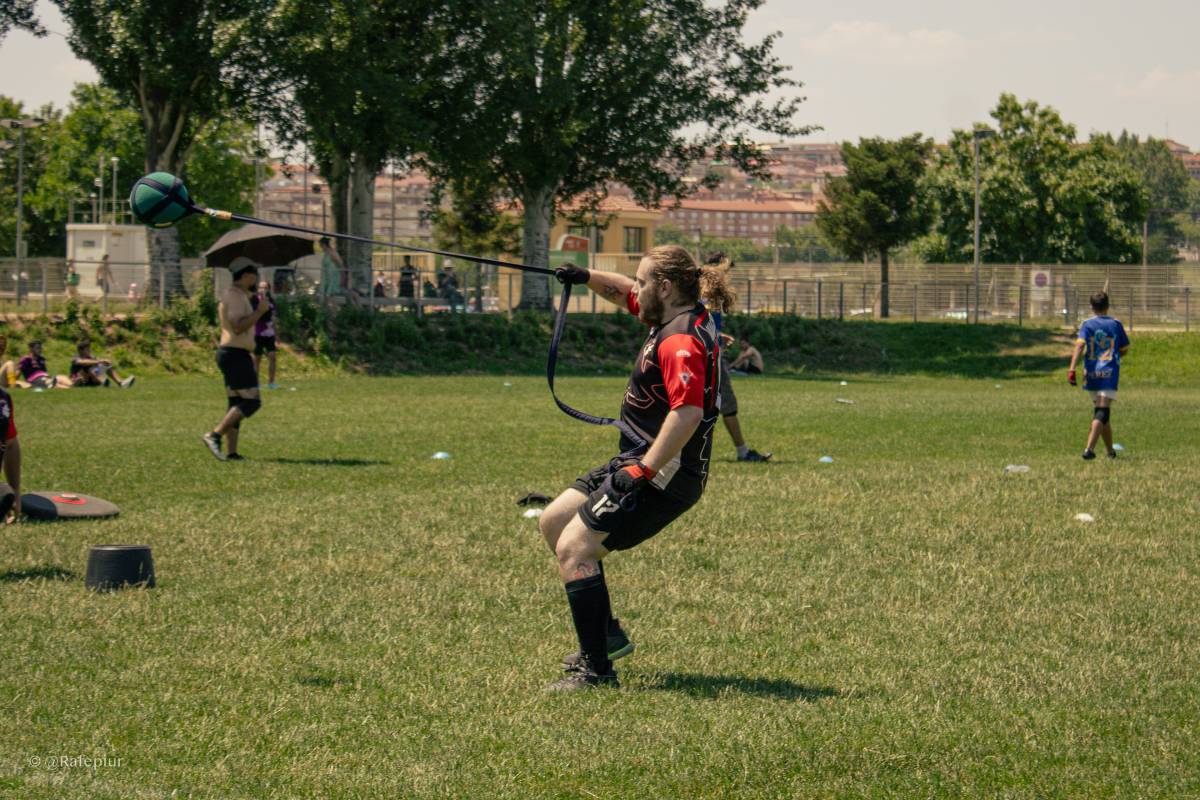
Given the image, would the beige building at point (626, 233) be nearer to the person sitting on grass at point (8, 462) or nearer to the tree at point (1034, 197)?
the tree at point (1034, 197)

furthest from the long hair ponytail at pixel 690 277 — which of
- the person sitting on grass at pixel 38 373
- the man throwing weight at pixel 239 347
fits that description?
the person sitting on grass at pixel 38 373

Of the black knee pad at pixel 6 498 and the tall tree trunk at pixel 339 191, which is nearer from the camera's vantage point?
the black knee pad at pixel 6 498

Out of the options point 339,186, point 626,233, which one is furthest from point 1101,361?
point 626,233

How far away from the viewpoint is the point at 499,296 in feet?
161

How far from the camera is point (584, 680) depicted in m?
6.31

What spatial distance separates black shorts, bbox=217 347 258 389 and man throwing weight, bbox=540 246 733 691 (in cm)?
903

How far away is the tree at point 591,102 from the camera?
3844 cm

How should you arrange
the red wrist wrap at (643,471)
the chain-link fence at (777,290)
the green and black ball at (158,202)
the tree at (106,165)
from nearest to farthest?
Result: 1. the red wrist wrap at (643,471)
2. the green and black ball at (158,202)
3. the chain-link fence at (777,290)
4. the tree at (106,165)

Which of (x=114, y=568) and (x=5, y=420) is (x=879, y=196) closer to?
(x=5, y=420)

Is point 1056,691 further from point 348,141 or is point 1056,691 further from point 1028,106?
point 1028,106

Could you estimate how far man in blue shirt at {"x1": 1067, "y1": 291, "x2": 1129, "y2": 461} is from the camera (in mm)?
16109

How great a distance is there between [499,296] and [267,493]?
36.7 m

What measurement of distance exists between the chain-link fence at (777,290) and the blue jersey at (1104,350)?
24.8 m

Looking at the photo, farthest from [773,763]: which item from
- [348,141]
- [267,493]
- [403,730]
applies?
[348,141]
